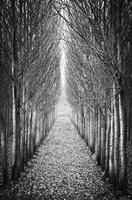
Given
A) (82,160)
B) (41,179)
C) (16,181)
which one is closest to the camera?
(16,181)

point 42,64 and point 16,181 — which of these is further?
point 42,64

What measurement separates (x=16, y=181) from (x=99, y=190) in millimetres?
2382

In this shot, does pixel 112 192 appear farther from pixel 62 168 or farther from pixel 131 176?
pixel 62 168

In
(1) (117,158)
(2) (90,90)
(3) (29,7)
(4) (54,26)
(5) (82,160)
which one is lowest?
(5) (82,160)

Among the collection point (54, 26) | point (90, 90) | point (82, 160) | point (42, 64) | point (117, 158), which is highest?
point (54, 26)

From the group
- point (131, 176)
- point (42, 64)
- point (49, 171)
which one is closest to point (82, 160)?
point (49, 171)

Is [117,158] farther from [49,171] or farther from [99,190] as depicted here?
[49,171]

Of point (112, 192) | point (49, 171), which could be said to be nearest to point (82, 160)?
point (49, 171)

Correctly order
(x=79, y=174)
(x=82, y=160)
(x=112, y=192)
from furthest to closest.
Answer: (x=82, y=160) < (x=79, y=174) < (x=112, y=192)

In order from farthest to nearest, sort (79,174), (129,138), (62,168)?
(129,138) < (62,168) < (79,174)

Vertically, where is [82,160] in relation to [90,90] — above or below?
below

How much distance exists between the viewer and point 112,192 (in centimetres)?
402

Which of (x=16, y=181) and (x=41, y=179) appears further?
(x=41, y=179)

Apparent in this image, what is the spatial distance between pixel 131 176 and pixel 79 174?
1.65 meters
